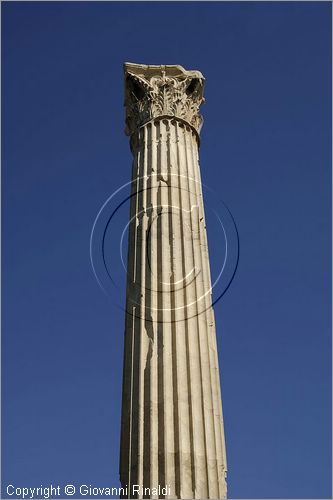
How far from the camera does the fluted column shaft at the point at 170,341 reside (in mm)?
17422

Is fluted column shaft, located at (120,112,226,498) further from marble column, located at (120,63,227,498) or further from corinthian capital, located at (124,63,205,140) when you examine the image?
corinthian capital, located at (124,63,205,140)

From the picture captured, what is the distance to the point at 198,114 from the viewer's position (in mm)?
28047

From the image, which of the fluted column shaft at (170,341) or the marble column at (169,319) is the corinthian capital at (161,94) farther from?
the fluted column shaft at (170,341)

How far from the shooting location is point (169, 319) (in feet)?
65.8

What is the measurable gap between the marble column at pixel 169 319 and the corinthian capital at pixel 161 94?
57 millimetres

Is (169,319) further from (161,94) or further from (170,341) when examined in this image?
(161,94)

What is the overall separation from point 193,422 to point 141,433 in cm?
147

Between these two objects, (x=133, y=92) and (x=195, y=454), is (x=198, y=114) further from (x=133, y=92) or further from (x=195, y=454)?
(x=195, y=454)

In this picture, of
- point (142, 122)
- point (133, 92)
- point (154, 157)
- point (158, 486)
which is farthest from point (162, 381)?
point (133, 92)

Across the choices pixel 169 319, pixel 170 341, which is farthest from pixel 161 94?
pixel 170 341

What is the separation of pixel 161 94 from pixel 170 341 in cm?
1207

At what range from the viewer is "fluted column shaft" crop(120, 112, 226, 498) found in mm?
17422

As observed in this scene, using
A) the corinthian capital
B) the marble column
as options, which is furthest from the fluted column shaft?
the corinthian capital

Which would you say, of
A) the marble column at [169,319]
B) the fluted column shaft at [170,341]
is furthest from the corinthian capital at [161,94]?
the fluted column shaft at [170,341]
